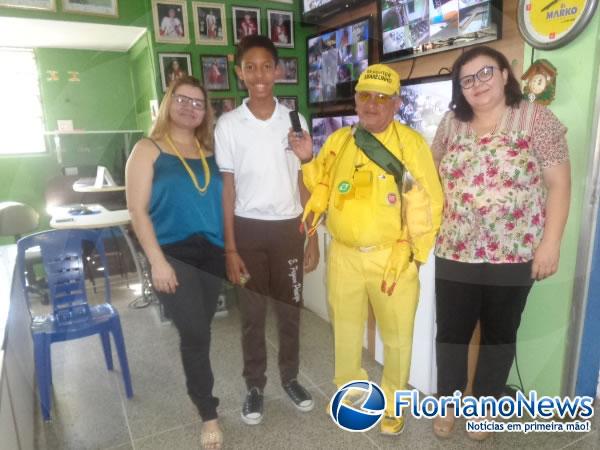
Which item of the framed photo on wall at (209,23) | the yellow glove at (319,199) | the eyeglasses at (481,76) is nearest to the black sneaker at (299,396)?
the yellow glove at (319,199)

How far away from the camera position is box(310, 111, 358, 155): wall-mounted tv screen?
2793 millimetres

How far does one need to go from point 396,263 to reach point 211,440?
0.99 meters

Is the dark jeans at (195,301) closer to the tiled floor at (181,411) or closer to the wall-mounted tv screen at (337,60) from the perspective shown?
the tiled floor at (181,411)

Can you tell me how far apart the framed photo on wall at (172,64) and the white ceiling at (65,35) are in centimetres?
37

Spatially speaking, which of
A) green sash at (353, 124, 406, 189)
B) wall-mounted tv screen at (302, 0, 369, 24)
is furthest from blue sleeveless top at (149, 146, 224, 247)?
wall-mounted tv screen at (302, 0, 369, 24)

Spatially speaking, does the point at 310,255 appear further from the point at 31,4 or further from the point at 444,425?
the point at 31,4

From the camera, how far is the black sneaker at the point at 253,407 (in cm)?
182

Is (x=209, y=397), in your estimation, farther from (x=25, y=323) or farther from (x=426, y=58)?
(x=426, y=58)

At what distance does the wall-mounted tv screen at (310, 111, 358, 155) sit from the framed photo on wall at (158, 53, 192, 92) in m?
0.97

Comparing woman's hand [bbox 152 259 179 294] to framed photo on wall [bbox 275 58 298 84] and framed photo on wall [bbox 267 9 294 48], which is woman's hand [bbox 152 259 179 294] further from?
framed photo on wall [bbox 267 9 294 48]

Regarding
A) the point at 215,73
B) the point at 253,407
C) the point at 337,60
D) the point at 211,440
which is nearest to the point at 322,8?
the point at 337,60

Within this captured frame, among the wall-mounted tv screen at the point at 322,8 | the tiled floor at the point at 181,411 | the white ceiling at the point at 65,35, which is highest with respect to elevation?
the white ceiling at the point at 65,35

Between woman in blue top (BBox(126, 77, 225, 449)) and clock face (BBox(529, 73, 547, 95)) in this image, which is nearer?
woman in blue top (BBox(126, 77, 225, 449))

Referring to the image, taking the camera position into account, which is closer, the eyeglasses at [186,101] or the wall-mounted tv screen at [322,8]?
the eyeglasses at [186,101]
